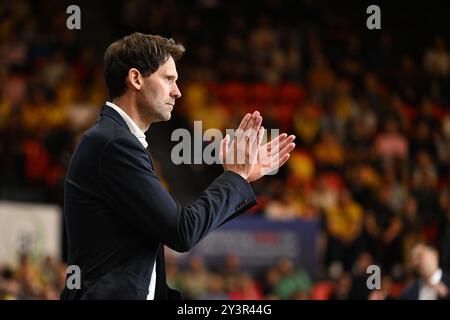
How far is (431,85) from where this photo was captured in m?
14.6

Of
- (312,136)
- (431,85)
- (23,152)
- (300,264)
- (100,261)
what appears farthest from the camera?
(431,85)

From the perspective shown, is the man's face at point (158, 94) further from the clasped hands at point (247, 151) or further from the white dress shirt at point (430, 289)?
the white dress shirt at point (430, 289)

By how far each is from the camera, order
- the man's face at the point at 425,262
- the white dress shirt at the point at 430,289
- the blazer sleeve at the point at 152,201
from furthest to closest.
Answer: the man's face at the point at 425,262, the white dress shirt at the point at 430,289, the blazer sleeve at the point at 152,201

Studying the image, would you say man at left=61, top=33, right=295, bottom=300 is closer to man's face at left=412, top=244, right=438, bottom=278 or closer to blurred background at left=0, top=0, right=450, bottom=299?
man's face at left=412, top=244, right=438, bottom=278

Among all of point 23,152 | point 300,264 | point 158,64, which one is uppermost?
point 23,152

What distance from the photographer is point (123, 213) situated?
2.71 metres

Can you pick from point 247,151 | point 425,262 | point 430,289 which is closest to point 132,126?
point 247,151

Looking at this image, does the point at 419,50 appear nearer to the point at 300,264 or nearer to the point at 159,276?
the point at 300,264

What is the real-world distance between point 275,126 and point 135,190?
417 inches

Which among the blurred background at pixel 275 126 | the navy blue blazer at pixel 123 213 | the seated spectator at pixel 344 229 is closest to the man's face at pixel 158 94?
the navy blue blazer at pixel 123 213

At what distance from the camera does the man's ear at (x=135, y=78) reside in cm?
287

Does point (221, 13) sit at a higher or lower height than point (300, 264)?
higher

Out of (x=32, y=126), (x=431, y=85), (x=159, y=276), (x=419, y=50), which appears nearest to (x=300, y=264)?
(x=32, y=126)

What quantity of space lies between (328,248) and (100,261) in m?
8.76
